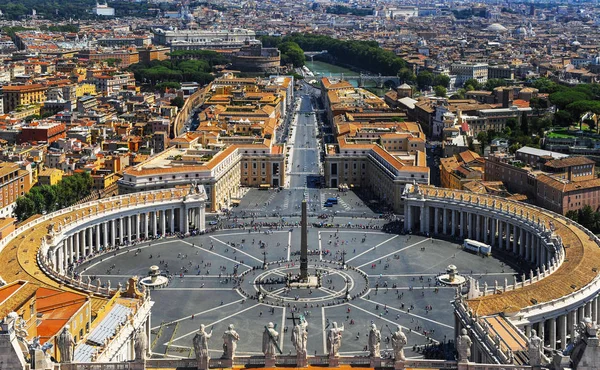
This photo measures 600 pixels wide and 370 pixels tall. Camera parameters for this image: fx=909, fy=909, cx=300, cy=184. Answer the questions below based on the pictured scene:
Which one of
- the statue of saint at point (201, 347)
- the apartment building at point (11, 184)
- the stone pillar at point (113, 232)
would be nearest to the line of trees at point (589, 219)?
the stone pillar at point (113, 232)

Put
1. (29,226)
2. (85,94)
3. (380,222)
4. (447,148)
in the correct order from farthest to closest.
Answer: (85,94) < (447,148) < (380,222) < (29,226)

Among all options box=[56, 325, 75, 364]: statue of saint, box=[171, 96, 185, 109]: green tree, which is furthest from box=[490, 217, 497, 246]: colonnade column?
→ box=[171, 96, 185, 109]: green tree

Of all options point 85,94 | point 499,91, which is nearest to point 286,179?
point 499,91

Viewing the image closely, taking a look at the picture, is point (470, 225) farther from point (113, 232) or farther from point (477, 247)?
point (113, 232)

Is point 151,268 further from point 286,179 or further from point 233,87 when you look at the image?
point 233,87

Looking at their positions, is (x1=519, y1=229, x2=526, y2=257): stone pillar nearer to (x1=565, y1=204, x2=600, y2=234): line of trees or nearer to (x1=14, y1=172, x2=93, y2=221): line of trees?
(x1=565, y1=204, x2=600, y2=234): line of trees

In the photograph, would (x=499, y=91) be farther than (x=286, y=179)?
Yes

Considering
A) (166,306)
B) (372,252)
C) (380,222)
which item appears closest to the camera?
(166,306)
